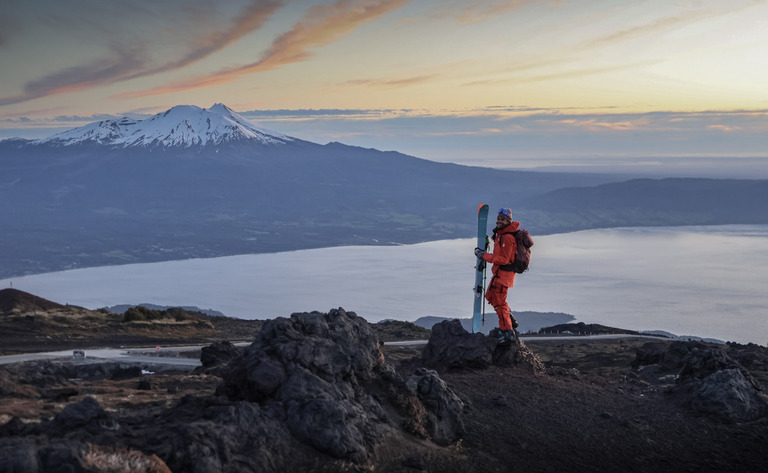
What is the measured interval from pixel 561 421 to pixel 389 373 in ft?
8.30

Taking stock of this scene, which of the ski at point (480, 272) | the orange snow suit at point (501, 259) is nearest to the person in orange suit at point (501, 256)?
the orange snow suit at point (501, 259)

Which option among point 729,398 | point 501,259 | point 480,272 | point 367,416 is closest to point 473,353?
point 480,272

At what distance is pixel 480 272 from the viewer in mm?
13852

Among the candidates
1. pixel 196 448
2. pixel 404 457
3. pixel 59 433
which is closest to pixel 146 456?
pixel 196 448

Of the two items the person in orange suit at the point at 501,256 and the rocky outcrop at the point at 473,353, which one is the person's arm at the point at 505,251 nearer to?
the person in orange suit at the point at 501,256

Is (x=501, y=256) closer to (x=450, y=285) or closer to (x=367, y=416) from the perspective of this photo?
(x=367, y=416)

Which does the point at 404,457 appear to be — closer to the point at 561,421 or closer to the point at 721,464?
the point at 561,421

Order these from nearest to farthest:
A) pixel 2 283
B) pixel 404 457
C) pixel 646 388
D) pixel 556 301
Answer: pixel 404 457 < pixel 646 388 < pixel 556 301 < pixel 2 283

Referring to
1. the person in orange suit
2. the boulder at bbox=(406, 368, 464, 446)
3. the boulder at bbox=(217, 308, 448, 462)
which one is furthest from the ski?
the boulder at bbox=(217, 308, 448, 462)

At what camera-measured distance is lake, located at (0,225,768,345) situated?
91188mm

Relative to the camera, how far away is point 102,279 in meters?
150

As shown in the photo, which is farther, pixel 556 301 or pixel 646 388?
pixel 556 301

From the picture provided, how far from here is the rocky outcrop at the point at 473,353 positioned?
13.2 m

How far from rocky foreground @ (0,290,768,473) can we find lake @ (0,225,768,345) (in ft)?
202
